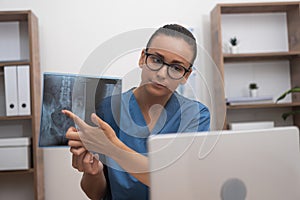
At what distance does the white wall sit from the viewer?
10.1 ft

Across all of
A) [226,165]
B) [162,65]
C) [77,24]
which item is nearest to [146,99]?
[162,65]

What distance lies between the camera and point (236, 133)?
2.75 feet

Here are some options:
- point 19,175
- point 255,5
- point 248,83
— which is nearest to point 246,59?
point 248,83

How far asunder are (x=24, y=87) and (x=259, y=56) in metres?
1.69

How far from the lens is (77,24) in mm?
3146

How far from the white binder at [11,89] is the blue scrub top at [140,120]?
6.11 feet

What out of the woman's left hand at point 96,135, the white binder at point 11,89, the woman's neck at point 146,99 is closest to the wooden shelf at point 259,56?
the white binder at point 11,89

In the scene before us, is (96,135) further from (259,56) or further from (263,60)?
(263,60)

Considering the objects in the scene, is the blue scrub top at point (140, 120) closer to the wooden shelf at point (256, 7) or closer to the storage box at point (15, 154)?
the storage box at point (15, 154)

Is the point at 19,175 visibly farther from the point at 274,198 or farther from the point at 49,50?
the point at 274,198

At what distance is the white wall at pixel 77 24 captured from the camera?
309 centimetres

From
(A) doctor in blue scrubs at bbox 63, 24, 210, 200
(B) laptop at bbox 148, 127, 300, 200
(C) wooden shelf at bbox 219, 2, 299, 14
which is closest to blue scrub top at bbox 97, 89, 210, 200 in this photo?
(A) doctor in blue scrubs at bbox 63, 24, 210, 200

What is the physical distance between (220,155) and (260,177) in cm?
10

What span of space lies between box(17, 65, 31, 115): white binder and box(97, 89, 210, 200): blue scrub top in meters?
1.82
